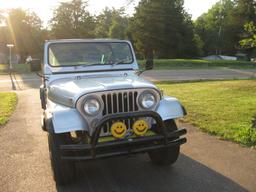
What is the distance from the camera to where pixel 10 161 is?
6145 millimetres

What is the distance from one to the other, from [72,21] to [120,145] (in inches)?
2025

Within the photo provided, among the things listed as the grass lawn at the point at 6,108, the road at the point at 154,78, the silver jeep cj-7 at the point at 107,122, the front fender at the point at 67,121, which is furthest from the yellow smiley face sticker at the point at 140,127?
the road at the point at 154,78

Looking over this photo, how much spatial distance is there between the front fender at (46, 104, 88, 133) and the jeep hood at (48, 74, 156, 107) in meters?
0.14

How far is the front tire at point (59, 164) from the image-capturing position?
183 inches

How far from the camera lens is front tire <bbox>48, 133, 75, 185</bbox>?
4.66 m

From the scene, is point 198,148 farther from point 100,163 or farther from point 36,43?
point 36,43

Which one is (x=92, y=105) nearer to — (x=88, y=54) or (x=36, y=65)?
(x=88, y=54)

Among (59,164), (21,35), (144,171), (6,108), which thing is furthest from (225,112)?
(21,35)

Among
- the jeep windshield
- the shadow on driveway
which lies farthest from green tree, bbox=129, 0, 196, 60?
the shadow on driveway

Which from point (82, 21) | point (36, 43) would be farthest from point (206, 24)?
point (36, 43)

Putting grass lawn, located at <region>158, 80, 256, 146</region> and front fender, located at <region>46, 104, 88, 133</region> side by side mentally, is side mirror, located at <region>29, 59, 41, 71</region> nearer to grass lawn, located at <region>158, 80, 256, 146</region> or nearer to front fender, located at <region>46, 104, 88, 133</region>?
front fender, located at <region>46, 104, 88, 133</region>

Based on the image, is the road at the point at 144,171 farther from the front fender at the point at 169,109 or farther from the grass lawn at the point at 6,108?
the grass lawn at the point at 6,108

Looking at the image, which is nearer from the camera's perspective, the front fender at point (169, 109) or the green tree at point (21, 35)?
the front fender at point (169, 109)

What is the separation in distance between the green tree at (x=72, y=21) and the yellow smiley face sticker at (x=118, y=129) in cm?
4966
